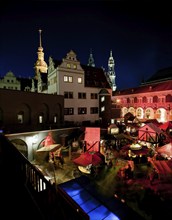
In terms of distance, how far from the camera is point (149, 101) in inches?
1292

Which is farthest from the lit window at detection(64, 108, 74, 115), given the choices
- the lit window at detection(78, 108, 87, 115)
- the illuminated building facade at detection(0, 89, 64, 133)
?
the lit window at detection(78, 108, 87, 115)

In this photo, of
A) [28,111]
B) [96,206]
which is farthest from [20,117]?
[96,206]

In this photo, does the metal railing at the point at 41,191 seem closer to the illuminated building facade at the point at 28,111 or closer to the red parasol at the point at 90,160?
the red parasol at the point at 90,160

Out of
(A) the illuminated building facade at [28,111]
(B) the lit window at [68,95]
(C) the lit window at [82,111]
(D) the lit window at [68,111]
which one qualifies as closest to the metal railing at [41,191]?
(A) the illuminated building facade at [28,111]

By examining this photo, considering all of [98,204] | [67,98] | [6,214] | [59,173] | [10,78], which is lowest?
[59,173]

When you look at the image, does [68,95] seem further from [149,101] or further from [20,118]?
[149,101]

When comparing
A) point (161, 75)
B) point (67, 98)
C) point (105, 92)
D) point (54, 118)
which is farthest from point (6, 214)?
point (161, 75)

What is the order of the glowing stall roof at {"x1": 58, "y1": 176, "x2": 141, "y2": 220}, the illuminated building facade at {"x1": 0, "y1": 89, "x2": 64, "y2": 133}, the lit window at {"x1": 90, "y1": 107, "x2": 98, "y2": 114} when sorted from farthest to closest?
the lit window at {"x1": 90, "y1": 107, "x2": 98, "y2": 114} < the illuminated building facade at {"x1": 0, "y1": 89, "x2": 64, "y2": 133} < the glowing stall roof at {"x1": 58, "y1": 176, "x2": 141, "y2": 220}

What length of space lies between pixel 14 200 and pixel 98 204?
4.42 m

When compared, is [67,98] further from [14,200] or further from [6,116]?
[14,200]

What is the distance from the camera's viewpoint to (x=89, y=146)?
1593 cm

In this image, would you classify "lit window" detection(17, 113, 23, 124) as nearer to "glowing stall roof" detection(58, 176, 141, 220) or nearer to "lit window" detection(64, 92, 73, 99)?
"lit window" detection(64, 92, 73, 99)

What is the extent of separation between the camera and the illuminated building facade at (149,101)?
29.7 meters

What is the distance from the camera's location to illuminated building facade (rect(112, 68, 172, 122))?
29719 mm
